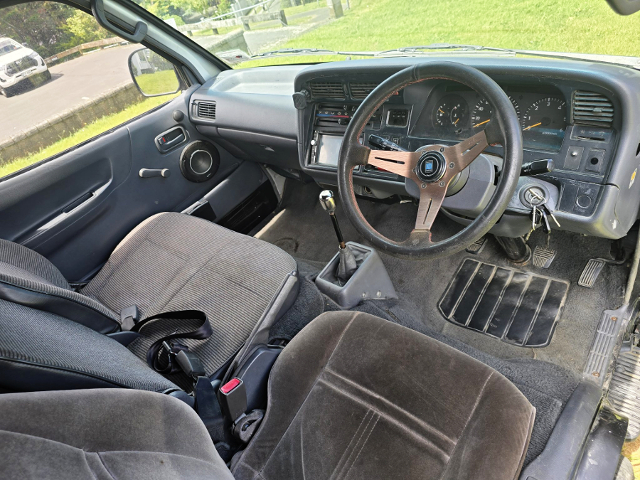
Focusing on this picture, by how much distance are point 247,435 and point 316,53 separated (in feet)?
5.81

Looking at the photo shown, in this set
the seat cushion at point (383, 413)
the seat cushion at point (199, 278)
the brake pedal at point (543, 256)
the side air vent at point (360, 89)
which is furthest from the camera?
the brake pedal at point (543, 256)

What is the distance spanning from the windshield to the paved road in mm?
157

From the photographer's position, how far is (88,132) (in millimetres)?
2189

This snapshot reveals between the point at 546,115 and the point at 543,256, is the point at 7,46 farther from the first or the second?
the point at 543,256

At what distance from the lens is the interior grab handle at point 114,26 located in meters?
1.98

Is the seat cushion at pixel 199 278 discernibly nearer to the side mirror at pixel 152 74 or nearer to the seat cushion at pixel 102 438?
the seat cushion at pixel 102 438

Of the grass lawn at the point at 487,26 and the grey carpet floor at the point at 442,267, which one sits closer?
the grass lawn at the point at 487,26

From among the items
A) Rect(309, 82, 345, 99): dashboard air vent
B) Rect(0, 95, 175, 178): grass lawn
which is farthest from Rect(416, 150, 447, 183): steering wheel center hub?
Rect(0, 95, 175, 178): grass lawn

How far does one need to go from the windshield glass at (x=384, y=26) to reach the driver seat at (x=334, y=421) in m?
1.10

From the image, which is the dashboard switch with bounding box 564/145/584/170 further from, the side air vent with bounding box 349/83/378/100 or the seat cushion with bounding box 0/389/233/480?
the seat cushion with bounding box 0/389/233/480

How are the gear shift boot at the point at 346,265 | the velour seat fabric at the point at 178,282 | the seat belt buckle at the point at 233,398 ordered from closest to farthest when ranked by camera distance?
the seat belt buckle at the point at 233,398 → the velour seat fabric at the point at 178,282 → the gear shift boot at the point at 346,265

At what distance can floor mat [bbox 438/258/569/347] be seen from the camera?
197cm

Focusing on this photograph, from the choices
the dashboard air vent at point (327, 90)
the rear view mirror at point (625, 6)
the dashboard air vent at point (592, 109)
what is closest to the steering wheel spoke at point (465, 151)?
the dashboard air vent at point (592, 109)

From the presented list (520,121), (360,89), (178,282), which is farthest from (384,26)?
(178,282)
